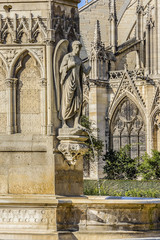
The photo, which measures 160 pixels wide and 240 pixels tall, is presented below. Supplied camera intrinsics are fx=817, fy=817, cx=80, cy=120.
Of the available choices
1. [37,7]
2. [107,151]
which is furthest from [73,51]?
[107,151]

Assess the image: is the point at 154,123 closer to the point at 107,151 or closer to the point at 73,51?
the point at 107,151

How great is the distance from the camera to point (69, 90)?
14398 millimetres

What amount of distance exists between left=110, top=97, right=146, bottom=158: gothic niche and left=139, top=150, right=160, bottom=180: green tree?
4070 millimetres

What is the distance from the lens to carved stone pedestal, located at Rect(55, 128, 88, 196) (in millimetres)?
14273

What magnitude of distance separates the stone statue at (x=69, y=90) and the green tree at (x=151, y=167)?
2504cm

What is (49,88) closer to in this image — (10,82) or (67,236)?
(10,82)

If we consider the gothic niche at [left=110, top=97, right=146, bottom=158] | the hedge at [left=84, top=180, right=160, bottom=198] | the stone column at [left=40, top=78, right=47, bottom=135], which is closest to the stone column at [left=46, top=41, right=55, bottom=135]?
the stone column at [left=40, top=78, right=47, bottom=135]

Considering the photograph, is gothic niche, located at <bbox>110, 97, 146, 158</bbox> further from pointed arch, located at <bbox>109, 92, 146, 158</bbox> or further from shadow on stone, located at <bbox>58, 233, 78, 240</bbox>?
shadow on stone, located at <bbox>58, 233, 78, 240</bbox>

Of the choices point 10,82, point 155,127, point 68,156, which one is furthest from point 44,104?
point 155,127

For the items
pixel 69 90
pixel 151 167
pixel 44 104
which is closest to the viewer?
pixel 69 90

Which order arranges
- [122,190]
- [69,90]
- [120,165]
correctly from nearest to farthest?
[69,90], [122,190], [120,165]

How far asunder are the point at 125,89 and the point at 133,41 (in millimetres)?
4123

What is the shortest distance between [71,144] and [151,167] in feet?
85.8

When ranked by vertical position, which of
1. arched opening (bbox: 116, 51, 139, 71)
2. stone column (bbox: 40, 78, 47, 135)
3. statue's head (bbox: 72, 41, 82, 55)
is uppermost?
arched opening (bbox: 116, 51, 139, 71)
